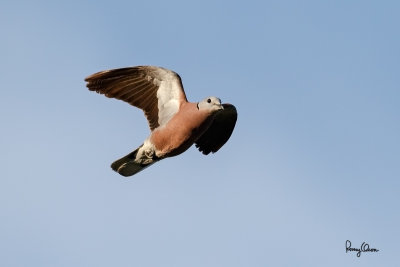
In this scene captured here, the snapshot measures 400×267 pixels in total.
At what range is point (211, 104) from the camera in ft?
51.6

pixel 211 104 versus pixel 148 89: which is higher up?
pixel 148 89

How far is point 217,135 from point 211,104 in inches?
83.6

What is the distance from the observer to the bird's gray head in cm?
1572

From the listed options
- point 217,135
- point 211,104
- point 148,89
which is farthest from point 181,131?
point 217,135

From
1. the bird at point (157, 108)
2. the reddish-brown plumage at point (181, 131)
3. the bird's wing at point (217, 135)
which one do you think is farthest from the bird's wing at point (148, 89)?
the bird's wing at point (217, 135)

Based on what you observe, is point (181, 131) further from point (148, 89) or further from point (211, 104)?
point (148, 89)

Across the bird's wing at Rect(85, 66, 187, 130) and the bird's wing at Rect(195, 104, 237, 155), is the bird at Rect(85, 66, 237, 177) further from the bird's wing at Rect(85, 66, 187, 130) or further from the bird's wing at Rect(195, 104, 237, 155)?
the bird's wing at Rect(195, 104, 237, 155)

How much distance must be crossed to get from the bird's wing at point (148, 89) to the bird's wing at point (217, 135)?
1.45 meters

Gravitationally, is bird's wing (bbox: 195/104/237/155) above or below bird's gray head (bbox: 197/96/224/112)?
above

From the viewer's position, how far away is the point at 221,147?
704 inches

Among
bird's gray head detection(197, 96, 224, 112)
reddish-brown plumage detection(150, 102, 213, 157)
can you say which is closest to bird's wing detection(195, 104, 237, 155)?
reddish-brown plumage detection(150, 102, 213, 157)

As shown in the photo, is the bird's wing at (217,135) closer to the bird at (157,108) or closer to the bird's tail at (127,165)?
the bird at (157,108)

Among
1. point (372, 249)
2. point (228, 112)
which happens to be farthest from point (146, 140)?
point (372, 249)

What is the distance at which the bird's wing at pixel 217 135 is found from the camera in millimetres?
17656
